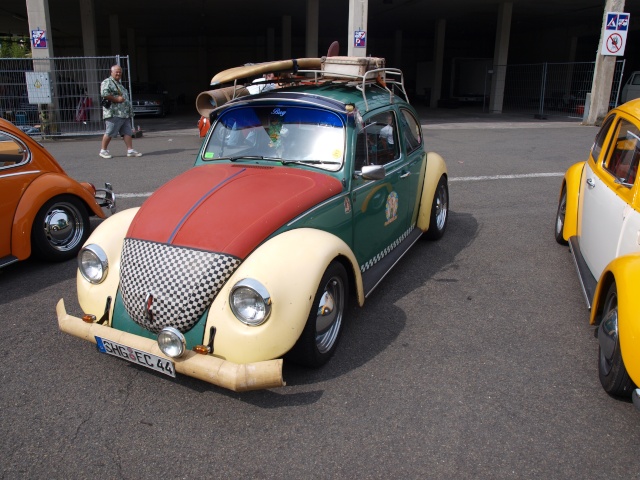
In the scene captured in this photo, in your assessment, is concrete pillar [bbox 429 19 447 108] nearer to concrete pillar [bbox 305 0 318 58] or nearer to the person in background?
concrete pillar [bbox 305 0 318 58]

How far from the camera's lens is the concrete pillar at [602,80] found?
1706 cm

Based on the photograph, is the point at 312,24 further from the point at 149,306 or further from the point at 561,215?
the point at 149,306

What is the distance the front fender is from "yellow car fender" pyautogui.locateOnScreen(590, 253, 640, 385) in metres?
4.78

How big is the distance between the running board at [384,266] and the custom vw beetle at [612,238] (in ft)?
4.80

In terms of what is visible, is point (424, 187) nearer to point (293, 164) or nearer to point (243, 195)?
point (293, 164)

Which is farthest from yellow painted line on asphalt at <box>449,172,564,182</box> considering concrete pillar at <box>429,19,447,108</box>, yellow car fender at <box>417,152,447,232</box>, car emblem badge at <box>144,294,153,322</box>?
concrete pillar at <box>429,19,447,108</box>

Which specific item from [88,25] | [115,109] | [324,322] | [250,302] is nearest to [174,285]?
[250,302]

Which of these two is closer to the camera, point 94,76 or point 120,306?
point 120,306

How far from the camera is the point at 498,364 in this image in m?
3.51

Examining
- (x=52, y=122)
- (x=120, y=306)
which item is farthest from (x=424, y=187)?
(x=52, y=122)

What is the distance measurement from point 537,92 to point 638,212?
2293 centimetres

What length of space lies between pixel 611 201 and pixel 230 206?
109 inches

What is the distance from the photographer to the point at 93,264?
352cm

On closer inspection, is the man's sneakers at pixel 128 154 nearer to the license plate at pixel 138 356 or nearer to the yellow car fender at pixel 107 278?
the yellow car fender at pixel 107 278
